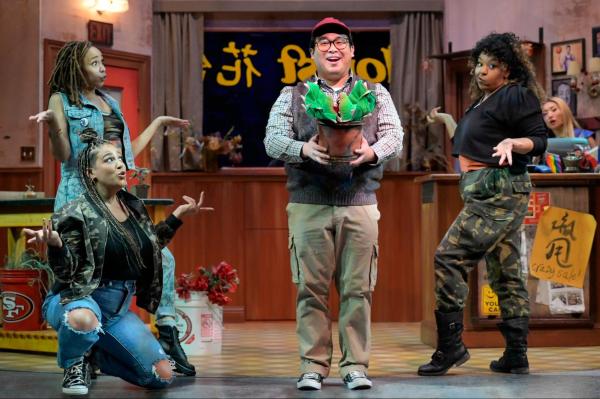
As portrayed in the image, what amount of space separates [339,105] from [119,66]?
535 cm

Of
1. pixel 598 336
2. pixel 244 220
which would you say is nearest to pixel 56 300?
pixel 598 336

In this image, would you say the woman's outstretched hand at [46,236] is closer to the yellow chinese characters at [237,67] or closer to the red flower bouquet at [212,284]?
the red flower bouquet at [212,284]

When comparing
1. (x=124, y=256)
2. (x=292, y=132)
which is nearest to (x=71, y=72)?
(x=124, y=256)

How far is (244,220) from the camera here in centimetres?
854

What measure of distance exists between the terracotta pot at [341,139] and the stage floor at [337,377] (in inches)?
38.0

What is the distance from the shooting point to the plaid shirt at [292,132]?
4.43 metres

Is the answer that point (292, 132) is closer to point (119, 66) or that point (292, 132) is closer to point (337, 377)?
point (337, 377)

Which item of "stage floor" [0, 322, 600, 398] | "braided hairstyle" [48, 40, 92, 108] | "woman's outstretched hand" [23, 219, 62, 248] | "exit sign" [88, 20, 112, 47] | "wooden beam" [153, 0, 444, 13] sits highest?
"wooden beam" [153, 0, 444, 13]

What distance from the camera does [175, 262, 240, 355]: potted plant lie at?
240 inches

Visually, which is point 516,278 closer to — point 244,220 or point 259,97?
point 244,220

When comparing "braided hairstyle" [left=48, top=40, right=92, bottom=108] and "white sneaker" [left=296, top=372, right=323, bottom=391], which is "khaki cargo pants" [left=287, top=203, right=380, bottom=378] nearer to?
"white sneaker" [left=296, top=372, right=323, bottom=391]

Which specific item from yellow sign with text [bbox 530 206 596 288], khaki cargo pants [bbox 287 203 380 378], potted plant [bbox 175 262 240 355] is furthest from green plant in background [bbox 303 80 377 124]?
yellow sign with text [bbox 530 206 596 288]

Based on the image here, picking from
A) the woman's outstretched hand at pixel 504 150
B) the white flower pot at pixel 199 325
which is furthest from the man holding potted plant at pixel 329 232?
the white flower pot at pixel 199 325

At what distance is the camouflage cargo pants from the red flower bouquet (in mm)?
1541
